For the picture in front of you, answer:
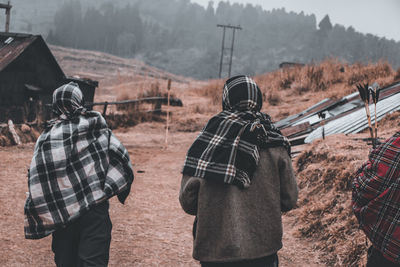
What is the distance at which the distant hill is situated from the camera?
106 metres

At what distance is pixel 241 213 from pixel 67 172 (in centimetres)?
121

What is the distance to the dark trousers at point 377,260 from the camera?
5.71 ft

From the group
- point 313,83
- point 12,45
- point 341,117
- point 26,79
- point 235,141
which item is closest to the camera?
point 235,141

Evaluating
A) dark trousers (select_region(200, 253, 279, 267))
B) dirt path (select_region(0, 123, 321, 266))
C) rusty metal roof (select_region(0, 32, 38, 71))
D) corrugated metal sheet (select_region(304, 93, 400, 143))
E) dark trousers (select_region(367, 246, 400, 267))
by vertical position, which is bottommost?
dirt path (select_region(0, 123, 321, 266))

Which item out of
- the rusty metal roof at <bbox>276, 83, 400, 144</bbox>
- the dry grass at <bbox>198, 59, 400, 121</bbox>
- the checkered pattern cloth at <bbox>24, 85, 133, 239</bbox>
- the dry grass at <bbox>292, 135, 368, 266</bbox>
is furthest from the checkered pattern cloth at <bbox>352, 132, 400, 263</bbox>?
the dry grass at <bbox>198, 59, 400, 121</bbox>

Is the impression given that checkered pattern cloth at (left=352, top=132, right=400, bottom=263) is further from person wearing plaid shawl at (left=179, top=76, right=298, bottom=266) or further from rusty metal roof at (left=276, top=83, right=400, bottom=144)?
rusty metal roof at (left=276, top=83, right=400, bottom=144)

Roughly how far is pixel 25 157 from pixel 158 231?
16.3ft

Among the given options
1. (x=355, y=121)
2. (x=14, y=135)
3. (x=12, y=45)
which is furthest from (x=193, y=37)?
(x=355, y=121)

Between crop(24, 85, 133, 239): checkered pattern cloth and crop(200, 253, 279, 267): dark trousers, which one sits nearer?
crop(200, 253, 279, 267): dark trousers

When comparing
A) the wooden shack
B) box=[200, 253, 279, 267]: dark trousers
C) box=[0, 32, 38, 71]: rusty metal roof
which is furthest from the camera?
box=[0, 32, 38, 71]: rusty metal roof

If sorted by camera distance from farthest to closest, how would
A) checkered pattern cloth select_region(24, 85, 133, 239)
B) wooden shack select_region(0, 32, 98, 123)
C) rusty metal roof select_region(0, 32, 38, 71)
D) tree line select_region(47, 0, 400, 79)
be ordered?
1. tree line select_region(47, 0, 400, 79)
2. rusty metal roof select_region(0, 32, 38, 71)
3. wooden shack select_region(0, 32, 98, 123)
4. checkered pattern cloth select_region(24, 85, 133, 239)

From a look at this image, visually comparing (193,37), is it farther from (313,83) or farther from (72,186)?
(72,186)

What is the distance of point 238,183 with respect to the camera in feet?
5.72

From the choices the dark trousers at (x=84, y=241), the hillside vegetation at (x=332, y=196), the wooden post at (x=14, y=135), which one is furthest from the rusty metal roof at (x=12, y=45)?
the dark trousers at (x=84, y=241)
